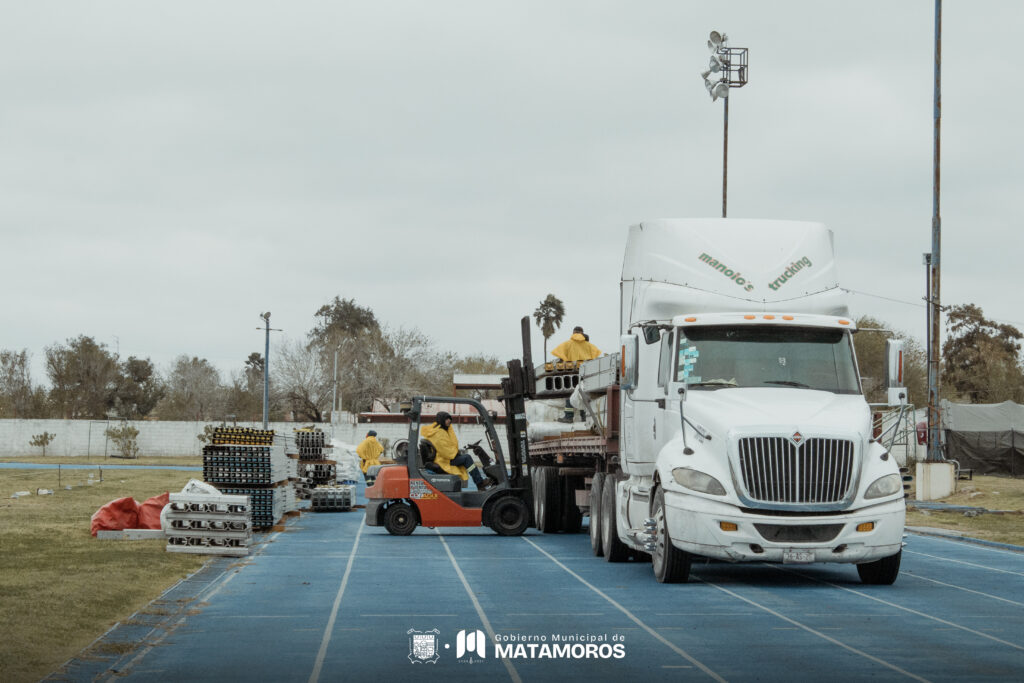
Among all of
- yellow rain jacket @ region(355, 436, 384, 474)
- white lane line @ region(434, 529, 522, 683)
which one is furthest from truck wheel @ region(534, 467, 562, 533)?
yellow rain jacket @ region(355, 436, 384, 474)

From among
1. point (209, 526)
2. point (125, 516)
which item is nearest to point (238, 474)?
point (125, 516)

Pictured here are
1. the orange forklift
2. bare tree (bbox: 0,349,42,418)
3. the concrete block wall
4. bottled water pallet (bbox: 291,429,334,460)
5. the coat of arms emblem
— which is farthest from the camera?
bare tree (bbox: 0,349,42,418)

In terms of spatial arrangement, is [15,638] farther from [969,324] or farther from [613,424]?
[969,324]

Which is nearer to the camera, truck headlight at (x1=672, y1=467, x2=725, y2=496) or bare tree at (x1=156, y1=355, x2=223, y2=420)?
truck headlight at (x1=672, y1=467, x2=725, y2=496)

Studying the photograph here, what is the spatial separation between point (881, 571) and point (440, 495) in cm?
879

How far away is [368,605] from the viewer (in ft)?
43.5

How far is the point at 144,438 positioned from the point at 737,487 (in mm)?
61286

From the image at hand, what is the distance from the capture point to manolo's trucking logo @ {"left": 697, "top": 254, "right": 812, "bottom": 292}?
16.2 metres

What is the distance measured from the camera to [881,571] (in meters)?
15.4

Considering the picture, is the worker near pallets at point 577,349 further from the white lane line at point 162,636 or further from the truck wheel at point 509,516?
the white lane line at point 162,636

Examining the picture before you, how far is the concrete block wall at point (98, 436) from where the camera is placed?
7006 centimetres

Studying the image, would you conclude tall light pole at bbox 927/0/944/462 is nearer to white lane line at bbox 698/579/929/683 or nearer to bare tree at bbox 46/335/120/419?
white lane line at bbox 698/579/929/683

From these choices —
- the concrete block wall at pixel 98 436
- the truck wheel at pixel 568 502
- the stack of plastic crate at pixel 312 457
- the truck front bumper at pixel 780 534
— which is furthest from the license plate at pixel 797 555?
the concrete block wall at pixel 98 436

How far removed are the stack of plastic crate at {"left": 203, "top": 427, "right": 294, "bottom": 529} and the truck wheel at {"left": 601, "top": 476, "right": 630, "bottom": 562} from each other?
307 inches
